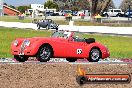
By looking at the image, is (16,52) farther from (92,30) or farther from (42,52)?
(92,30)

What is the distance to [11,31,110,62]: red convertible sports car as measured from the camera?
578 inches

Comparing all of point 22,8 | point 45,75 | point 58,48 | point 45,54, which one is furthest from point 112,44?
point 22,8

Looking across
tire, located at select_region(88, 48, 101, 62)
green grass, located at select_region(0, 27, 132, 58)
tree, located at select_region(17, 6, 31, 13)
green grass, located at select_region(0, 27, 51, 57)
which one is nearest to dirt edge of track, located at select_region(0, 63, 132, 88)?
tire, located at select_region(88, 48, 101, 62)

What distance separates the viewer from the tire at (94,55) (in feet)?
52.7

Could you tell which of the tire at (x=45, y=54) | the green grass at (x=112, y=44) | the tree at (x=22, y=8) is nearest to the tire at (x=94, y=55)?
the tire at (x=45, y=54)

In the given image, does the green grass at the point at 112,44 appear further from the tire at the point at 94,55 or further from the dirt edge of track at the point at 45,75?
the dirt edge of track at the point at 45,75

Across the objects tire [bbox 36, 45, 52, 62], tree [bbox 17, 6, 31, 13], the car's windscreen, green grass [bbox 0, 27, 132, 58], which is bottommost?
green grass [bbox 0, 27, 132, 58]

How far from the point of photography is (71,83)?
34.4 ft

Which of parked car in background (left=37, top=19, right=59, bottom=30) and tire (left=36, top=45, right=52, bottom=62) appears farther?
parked car in background (left=37, top=19, right=59, bottom=30)

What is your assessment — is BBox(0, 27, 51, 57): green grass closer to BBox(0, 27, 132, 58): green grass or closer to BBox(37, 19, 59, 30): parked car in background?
BBox(0, 27, 132, 58): green grass

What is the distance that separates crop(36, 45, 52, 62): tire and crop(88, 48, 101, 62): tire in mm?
1911

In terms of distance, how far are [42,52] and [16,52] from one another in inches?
43.3

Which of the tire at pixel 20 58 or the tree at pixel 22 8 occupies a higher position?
the tree at pixel 22 8

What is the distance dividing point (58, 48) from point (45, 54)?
0.65 m
